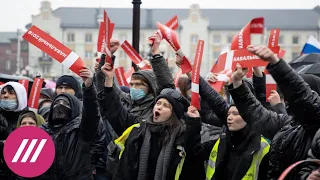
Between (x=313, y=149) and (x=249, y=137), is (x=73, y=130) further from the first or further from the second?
(x=313, y=149)

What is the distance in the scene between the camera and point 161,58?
602cm

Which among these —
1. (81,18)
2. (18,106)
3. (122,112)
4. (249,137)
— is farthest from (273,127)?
(81,18)

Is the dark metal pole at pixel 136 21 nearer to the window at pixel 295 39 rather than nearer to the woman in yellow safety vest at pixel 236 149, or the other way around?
the woman in yellow safety vest at pixel 236 149

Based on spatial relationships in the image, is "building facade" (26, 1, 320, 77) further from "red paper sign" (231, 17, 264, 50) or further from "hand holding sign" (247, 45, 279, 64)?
"hand holding sign" (247, 45, 279, 64)

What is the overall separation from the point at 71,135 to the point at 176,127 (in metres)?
1.04

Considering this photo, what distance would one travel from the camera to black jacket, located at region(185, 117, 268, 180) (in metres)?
4.79

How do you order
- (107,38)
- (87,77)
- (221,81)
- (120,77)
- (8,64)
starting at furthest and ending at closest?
(8,64) → (120,77) → (221,81) → (107,38) → (87,77)

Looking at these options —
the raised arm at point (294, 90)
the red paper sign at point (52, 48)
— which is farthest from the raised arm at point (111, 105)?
the raised arm at point (294, 90)

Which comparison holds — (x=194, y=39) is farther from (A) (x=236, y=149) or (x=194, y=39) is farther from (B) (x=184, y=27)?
(A) (x=236, y=149)

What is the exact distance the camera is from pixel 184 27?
95375 mm

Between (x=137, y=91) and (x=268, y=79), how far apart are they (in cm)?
113

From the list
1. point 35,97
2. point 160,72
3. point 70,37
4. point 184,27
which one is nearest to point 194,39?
point 184,27

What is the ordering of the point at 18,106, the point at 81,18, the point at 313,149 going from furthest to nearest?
the point at 81,18
the point at 18,106
the point at 313,149

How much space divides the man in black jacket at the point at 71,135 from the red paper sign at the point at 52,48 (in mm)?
135
